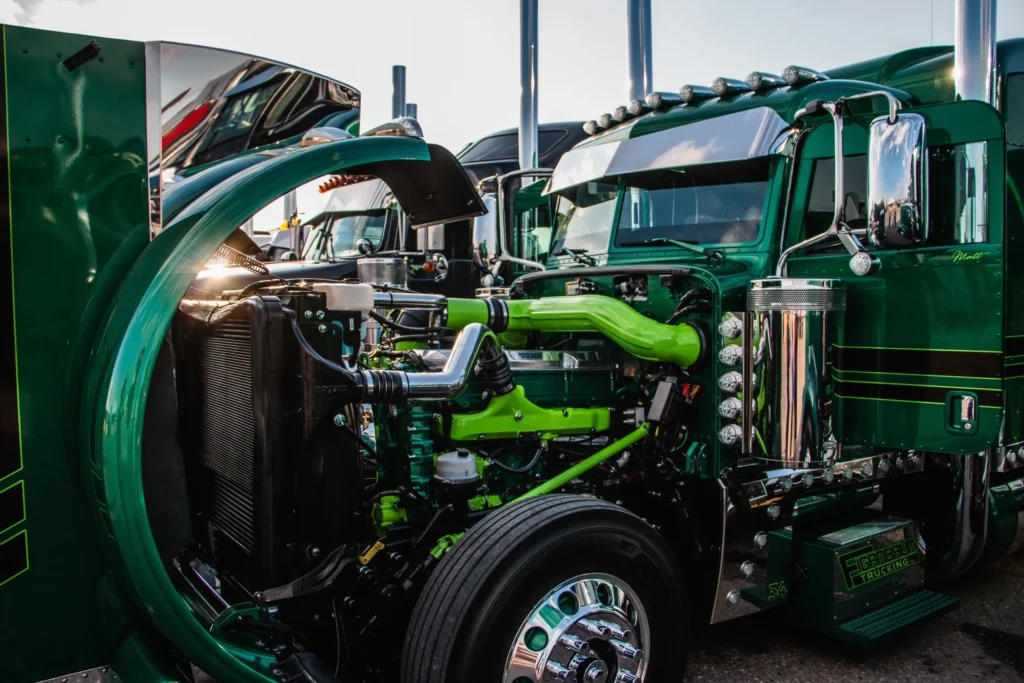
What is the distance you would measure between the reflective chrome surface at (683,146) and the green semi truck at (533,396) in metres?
0.02

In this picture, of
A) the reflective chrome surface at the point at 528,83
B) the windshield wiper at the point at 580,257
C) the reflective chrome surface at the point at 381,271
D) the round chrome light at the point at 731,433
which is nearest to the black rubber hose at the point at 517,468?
the round chrome light at the point at 731,433

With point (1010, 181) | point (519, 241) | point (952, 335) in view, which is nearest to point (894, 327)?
point (952, 335)

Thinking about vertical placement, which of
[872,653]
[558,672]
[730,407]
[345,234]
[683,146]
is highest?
[345,234]

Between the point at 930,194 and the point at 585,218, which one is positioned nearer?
the point at 930,194

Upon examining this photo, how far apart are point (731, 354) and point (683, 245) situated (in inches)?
25.2

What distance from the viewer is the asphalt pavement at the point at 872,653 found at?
3520 millimetres

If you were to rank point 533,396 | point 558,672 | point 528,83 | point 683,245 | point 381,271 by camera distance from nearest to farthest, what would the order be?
point 558,672
point 533,396
point 683,245
point 381,271
point 528,83

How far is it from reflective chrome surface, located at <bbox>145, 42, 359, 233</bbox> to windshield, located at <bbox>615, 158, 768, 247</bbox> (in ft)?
5.15

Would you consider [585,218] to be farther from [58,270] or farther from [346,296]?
[58,270]

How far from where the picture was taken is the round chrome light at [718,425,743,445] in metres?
3.34

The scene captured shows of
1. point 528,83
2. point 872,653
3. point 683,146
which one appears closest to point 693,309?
point 683,146

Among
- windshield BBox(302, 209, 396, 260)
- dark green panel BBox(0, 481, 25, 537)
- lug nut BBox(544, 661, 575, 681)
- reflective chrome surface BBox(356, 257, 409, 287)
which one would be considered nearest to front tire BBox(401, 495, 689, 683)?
lug nut BBox(544, 661, 575, 681)

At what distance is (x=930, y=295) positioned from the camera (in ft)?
10.8

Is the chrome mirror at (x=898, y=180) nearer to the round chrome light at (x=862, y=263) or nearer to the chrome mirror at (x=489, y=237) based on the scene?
the round chrome light at (x=862, y=263)
